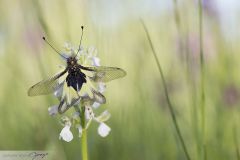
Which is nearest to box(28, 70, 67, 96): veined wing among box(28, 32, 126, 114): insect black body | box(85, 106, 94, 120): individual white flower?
box(28, 32, 126, 114): insect black body

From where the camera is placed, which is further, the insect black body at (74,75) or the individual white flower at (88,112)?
the insect black body at (74,75)

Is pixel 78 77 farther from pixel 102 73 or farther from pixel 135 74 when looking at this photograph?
pixel 135 74

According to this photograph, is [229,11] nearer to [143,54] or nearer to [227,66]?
[227,66]

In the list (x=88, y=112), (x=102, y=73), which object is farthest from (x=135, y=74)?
(x=88, y=112)

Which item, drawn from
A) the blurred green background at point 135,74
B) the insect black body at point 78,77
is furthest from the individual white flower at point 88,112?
the blurred green background at point 135,74

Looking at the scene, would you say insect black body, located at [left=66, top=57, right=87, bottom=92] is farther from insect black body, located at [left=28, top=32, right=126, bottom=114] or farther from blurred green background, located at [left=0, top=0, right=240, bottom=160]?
blurred green background, located at [left=0, top=0, right=240, bottom=160]

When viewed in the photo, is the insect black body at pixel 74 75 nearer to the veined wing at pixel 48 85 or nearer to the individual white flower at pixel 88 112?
the veined wing at pixel 48 85
